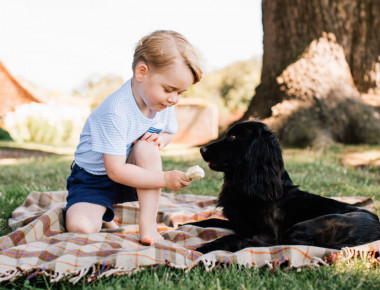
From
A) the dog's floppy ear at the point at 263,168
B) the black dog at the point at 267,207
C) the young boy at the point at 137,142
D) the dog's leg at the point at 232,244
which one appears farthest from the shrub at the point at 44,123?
the dog's leg at the point at 232,244

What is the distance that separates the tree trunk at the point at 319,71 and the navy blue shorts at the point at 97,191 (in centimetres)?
411

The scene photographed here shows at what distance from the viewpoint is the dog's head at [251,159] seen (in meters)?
2.51

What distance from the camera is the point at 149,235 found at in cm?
245

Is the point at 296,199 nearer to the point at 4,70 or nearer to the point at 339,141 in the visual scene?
the point at 339,141

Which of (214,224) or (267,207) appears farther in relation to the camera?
(214,224)

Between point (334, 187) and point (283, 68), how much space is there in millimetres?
3480

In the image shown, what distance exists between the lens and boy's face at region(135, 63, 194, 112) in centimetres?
240

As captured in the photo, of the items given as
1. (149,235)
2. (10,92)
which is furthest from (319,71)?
(10,92)

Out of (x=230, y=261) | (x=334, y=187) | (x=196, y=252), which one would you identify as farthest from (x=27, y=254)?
(x=334, y=187)

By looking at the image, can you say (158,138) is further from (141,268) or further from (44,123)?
(44,123)

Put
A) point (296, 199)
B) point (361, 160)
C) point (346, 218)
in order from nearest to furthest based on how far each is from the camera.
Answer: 1. point (346, 218)
2. point (296, 199)
3. point (361, 160)

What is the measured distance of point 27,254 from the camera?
2.08 meters

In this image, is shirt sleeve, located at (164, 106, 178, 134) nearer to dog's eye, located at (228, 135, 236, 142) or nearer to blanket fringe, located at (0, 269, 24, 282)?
dog's eye, located at (228, 135, 236, 142)

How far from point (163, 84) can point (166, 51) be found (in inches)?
8.1
